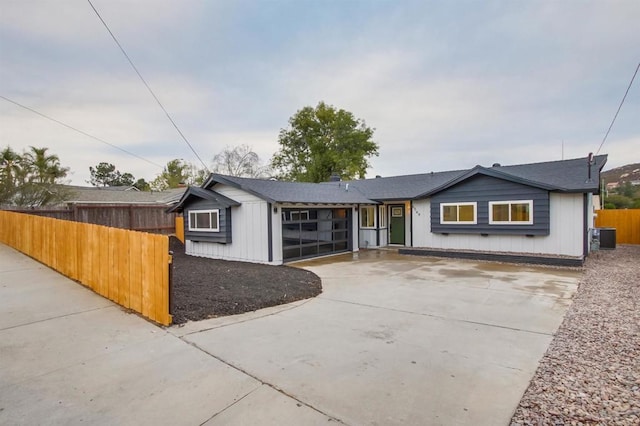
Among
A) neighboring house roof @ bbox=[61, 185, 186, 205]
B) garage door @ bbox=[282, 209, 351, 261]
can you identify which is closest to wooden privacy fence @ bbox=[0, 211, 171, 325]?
garage door @ bbox=[282, 209, 351, 261]

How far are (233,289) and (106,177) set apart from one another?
210ft

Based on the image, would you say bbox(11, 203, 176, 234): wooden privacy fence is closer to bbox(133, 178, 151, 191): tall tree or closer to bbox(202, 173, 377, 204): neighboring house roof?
bbox(202, 173, 377, 204): neighboring house roof

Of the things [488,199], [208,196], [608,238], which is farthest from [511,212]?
[208,196]

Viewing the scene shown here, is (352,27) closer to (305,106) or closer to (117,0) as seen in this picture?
(117,0)

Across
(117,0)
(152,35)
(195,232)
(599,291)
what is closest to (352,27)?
(152,35)

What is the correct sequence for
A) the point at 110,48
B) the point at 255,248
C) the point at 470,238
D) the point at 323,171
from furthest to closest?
the point at 323,171, the point at 470,238, the point at 255,248, the point at 110,48

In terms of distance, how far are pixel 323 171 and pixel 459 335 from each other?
31.0 m

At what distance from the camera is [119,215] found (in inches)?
587

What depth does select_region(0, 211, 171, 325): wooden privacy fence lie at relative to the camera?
4652mm

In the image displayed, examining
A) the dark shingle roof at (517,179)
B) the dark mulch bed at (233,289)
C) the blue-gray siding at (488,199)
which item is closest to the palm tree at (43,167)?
the dark mulch bed at (233,289)

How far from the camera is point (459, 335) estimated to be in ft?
14.1

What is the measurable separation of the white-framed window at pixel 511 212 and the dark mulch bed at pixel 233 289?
719 centimetres

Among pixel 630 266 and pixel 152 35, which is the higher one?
pixel 152 35

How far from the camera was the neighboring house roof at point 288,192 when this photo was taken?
10648mm
